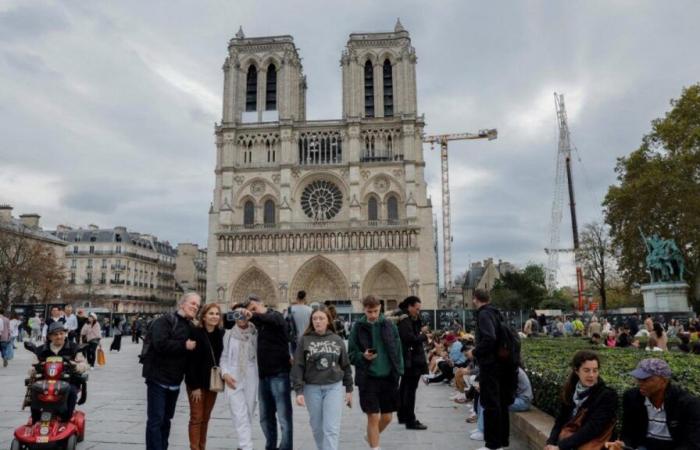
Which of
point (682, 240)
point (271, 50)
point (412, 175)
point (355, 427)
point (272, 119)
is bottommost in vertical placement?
point (355, 427)

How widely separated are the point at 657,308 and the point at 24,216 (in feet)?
155

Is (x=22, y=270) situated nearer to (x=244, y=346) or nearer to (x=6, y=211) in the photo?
(x=6, y=211)

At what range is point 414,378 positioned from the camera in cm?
669

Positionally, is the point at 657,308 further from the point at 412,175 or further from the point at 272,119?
the point at 272,119

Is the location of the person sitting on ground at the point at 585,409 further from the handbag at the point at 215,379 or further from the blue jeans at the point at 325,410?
the handbag at the point at 215,379

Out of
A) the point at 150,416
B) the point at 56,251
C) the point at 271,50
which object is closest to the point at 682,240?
the point at 150,416

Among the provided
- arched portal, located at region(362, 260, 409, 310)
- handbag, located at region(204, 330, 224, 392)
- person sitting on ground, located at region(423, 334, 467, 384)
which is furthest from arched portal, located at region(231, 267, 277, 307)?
handbag, located at region(204, 330, 224, 392)

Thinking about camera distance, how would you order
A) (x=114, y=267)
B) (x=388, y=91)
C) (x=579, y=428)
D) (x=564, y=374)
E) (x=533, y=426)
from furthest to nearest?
(x=114, y=267)
(x=388, y=91)
(x=564, y=374)
(x=533, y=426)
(x=579, y=428)

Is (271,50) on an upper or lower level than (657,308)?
upper

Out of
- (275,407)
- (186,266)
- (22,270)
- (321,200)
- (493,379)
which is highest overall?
(321,200)

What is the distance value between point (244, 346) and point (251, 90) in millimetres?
42092

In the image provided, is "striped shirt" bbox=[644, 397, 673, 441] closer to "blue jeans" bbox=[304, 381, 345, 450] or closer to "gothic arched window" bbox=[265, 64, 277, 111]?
"blue jeans" bbox=[304, 381, 345, 450]

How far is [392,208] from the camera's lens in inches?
1645

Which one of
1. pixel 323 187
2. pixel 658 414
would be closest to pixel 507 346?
pixel 658 414
